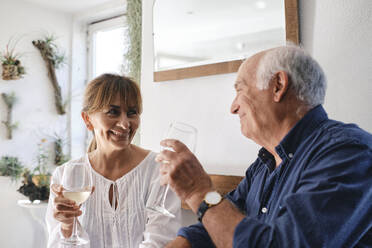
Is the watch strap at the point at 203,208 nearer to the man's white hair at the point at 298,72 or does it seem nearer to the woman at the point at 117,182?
the man's white hair at the point at 298,72

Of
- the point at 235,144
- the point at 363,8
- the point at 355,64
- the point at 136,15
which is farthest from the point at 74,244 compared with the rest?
the point at 136,15

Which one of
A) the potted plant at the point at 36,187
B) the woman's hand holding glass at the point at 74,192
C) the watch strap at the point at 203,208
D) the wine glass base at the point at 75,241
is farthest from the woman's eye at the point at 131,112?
the potted plant at the point at 36,187

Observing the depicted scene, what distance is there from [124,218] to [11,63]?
2.52 metres

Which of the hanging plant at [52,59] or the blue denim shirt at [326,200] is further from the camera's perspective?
the hanging plant at [52,59]

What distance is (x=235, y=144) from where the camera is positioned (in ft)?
5.87

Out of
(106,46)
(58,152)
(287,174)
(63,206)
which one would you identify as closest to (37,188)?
(58,152)

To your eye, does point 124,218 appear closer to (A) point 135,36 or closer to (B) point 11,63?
(A) point 135,36

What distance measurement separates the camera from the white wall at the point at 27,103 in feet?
11.0

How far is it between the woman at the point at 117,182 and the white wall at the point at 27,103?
196 centimetres

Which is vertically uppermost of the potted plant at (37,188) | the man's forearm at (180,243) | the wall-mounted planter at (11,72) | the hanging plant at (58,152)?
the wall-mounted planter at (11,72)

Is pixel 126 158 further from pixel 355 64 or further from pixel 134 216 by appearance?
pixel 355 64

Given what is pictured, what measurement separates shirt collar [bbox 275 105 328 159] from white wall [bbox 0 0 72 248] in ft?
9.44

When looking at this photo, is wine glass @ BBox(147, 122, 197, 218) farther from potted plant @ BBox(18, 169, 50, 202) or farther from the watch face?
potted plant @ BBox(18, 169, 50, 202)

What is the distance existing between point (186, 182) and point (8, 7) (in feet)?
11.0
